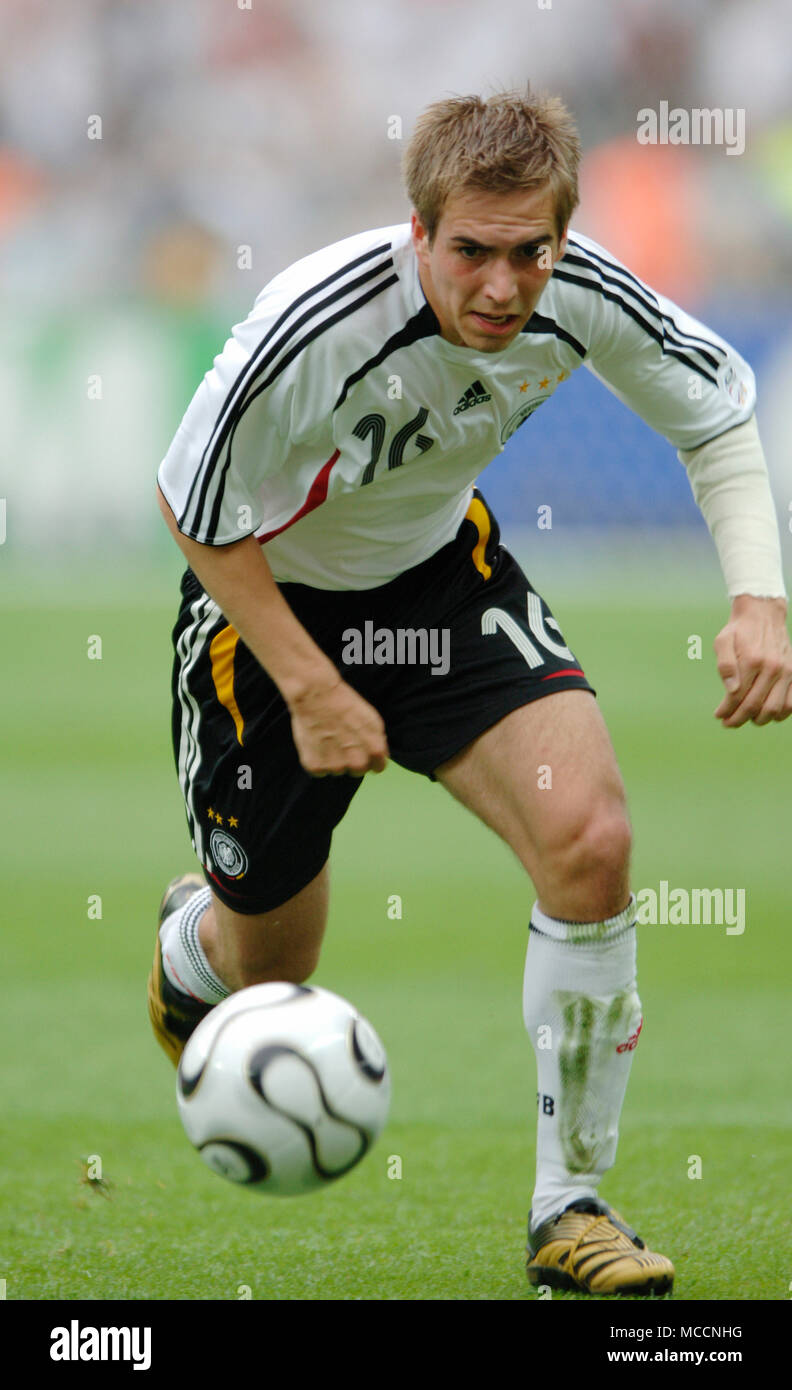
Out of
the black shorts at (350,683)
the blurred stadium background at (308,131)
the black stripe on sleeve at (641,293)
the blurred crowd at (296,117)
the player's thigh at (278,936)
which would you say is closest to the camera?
the black stripe on sleeve at (641,293)

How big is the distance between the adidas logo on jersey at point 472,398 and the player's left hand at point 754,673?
26.7 inches

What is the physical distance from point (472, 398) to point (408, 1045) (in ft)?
8.06

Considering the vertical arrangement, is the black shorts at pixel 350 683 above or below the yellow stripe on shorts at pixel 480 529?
below

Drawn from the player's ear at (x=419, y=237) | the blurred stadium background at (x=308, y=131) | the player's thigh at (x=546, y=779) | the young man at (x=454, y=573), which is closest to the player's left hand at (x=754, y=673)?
the young man at (x=454, y=573)

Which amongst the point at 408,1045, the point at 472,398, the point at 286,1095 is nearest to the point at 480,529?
the point at 472,398

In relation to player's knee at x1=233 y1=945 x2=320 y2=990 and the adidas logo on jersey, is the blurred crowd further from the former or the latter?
the adidas logo on jersey

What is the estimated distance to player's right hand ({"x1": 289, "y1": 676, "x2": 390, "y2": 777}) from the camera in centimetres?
317

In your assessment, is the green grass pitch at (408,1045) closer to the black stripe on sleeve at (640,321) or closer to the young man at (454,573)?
the young man at (454,573)

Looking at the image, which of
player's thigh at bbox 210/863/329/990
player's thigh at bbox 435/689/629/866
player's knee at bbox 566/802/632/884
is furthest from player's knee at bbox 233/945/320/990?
player's knee at bbox 566/802/632/884

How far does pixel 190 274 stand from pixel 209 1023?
1703cm

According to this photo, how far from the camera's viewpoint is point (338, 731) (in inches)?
125

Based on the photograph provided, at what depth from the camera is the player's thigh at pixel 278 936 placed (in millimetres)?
4043

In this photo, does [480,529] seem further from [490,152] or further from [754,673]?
[490,152]

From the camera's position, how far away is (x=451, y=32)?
1956cm
